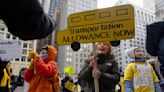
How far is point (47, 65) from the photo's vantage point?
4.34m

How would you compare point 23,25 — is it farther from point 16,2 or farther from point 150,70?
point 150,70

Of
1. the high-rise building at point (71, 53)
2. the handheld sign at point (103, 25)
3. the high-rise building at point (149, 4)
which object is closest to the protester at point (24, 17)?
the handheld sign at point (103, 25)

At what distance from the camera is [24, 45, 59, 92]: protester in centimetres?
425

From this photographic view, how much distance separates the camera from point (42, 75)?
4312 mm

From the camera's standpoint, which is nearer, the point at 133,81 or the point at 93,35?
the point at 93,35

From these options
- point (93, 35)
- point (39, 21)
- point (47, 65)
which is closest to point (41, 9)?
point (39, 21)

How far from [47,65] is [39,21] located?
3154mm

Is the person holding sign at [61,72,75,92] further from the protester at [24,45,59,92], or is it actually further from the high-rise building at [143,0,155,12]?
the high-rise building at [143,0,155,12]

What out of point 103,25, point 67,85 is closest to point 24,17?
point 103,25

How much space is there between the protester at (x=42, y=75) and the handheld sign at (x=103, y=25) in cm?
54

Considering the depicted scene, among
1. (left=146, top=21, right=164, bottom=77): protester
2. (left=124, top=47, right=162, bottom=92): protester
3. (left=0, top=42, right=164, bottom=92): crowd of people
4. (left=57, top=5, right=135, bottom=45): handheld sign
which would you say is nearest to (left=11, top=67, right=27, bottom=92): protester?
(left=0, top=42, right=164, bottom=92): crowd of people

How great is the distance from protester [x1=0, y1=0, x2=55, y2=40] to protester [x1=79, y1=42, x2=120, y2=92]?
2413mm

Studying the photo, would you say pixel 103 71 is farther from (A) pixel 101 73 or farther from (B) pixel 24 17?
(B) pixel 24 17

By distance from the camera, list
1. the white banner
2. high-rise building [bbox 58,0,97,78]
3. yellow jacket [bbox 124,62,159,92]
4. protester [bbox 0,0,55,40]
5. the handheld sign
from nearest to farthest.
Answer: protester [bbox 0,0,55,40] → the handheld sign → yellow jacket [bbox 124,62,159,92] → the white banner → high-rise building [bbox 58,0,97,78]
